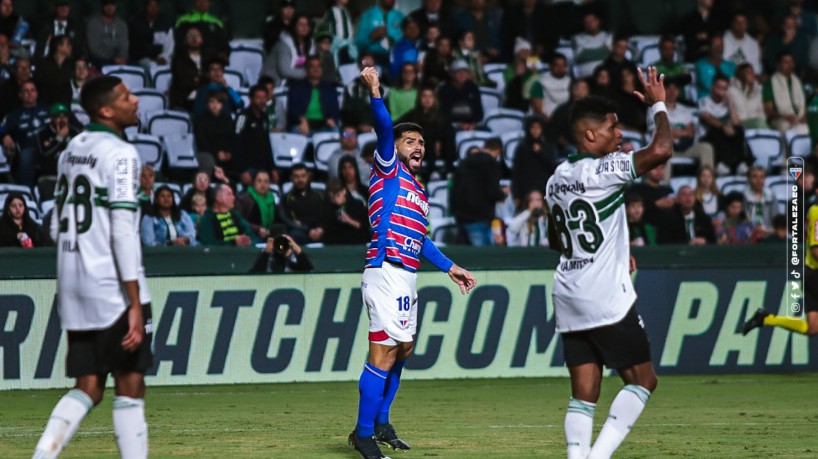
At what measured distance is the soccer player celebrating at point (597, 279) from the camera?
7426mm

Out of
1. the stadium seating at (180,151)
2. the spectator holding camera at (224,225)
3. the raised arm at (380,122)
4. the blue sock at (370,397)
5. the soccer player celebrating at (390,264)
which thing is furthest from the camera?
the stadium seating at (180,151)

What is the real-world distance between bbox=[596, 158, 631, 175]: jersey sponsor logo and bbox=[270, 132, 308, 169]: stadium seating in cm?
1168

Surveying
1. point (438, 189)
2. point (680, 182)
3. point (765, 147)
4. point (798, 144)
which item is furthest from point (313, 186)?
point (798, 144)

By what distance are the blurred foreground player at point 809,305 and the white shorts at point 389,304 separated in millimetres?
5821

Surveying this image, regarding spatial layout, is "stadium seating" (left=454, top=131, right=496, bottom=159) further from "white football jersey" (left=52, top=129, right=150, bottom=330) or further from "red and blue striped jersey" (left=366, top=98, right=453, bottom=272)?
"white football jersey" (left=52, top=129, right=150, bottom=330)

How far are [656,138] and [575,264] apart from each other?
858 mm

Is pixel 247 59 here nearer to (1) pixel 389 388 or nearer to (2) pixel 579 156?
(1) pixel 389 388

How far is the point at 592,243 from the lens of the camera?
24.6 ft

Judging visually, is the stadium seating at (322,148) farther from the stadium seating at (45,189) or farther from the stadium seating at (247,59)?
the stadium seating at (45,189)

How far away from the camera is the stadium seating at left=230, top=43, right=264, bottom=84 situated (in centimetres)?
2066

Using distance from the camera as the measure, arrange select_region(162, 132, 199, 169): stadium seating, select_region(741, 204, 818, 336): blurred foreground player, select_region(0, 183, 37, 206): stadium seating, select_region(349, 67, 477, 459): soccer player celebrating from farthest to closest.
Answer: select_region(162, 132, 199, 169): stadium seating
select_region(0, 183, 37, 206): stadium seating
select_region(741, 204, 818, 336): blurred foreground player
select_region(349, 67, 477, 459): soccer player celebrating

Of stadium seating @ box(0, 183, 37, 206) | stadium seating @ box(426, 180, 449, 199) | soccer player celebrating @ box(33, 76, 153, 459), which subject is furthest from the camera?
stadium seating @ box(426, 180, 449, 199)

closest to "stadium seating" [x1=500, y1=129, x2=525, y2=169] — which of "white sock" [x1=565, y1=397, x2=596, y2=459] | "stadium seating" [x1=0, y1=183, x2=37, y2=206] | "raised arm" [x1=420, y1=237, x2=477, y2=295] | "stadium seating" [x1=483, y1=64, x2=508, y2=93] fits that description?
"stadium seating" [x1=483, y1=64, x2=508, y2=93]

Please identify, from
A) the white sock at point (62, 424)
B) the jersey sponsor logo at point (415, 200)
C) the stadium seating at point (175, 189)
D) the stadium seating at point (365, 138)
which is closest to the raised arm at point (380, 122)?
the jersey sponsor logo at point (415, 200)
